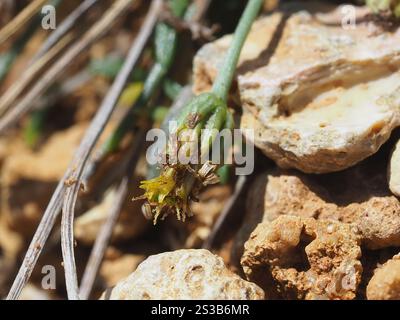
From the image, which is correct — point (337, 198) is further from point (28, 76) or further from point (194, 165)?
point (28, 76)

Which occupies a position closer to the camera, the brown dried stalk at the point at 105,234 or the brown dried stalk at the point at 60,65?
the brown dried stalk at the point at 105,234

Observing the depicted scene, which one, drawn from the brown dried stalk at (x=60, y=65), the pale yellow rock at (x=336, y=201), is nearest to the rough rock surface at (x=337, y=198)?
the pale yellow rock at (x=336, y=201)

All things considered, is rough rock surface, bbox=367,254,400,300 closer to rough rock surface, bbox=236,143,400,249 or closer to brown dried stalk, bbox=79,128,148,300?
rough rock surface, bbox=236,143,400,249

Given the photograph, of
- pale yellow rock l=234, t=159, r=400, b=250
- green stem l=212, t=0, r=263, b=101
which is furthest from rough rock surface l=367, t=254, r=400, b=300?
green stem l=212, t=0, r=263, b=101

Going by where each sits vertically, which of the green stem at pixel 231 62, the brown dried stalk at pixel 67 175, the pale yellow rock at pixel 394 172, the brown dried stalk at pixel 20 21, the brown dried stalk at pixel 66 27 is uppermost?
the brown dried stalk at pixel 20 21

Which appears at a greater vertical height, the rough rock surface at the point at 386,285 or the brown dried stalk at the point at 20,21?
the brown dried stalk at the point at 20,21

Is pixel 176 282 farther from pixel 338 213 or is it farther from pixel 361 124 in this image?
pixel 361 124

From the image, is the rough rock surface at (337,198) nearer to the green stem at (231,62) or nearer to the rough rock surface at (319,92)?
the rough rock surface at (319,92)
